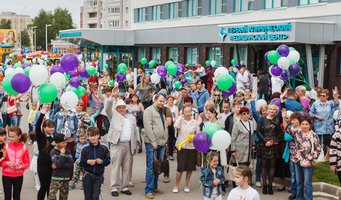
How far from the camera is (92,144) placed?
757cm

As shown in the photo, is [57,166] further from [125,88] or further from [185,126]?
[125,88]

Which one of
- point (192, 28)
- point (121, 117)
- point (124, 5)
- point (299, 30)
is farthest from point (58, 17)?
point (121, 117)

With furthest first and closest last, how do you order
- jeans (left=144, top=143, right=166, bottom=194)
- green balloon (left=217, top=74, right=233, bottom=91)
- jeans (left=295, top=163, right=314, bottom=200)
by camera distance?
jeans (left=144, top=143, right=166, bottom=194), green balloon (left=217, top=74, right=233, bottom=91), jeans (left=295, top=163, right=314, bottom=200)

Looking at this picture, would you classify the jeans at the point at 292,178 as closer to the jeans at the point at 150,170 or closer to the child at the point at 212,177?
the child at the point at 212,177

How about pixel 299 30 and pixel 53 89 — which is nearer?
pixel 53 89

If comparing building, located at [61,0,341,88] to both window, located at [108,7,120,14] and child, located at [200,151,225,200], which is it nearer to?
child, located at [200,151,225,200]

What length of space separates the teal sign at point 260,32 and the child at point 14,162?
1508cm

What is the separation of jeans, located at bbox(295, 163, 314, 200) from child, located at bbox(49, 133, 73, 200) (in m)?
4.10

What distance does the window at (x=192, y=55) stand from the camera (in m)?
33.0

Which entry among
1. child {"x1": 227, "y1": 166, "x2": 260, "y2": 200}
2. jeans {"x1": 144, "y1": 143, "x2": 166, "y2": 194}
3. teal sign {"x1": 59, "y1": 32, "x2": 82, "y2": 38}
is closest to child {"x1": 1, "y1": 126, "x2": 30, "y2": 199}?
jeans {"x1": 144, "y1": 143, "x2": 166, "y2": 194}

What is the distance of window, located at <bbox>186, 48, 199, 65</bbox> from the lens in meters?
33.0

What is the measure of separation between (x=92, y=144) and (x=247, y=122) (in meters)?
3.23

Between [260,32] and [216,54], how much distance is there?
879cm

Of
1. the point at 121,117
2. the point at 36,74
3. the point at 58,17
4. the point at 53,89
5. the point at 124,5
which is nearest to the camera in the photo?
the point at 53,89
